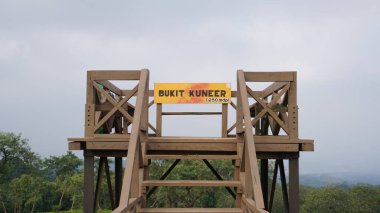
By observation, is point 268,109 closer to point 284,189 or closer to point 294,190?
point 294,190

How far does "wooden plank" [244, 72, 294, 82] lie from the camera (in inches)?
242

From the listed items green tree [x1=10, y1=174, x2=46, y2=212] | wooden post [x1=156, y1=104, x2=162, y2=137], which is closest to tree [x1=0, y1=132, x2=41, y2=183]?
green tree [x1=10, y1=174, x2=46, y2=212]

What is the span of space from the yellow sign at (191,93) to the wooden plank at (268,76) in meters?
3.01

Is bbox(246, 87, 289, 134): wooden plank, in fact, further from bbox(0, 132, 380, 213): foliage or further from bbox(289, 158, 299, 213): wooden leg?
bbox(0, 132, 380, 213): foliage

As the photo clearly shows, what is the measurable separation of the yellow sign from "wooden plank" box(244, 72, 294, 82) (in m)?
3.01

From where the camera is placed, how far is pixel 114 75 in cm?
632

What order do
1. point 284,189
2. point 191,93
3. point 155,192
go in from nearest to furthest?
point 284,189 < point 191,93 < point 155,192

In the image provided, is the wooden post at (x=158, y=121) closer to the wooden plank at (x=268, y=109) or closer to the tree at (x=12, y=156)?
the wooden plank at (x=268, y=109)

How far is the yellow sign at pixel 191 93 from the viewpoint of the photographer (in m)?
9.12

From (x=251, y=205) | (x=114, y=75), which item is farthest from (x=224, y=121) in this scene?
(x=251, y=205)

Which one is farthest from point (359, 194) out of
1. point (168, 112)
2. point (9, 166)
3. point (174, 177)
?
point (168, 112)

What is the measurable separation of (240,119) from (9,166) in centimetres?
4277

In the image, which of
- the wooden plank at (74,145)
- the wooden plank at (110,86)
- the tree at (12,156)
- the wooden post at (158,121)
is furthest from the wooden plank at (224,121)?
the tree at (12,156)

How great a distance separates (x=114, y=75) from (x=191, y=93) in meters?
3.05
